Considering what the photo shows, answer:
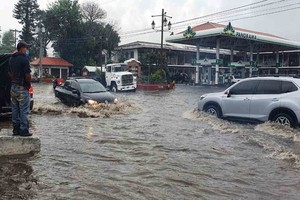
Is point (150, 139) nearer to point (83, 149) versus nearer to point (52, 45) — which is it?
point (83, 149)

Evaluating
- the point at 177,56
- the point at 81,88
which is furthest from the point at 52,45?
the point at 81,88

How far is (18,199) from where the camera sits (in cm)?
455

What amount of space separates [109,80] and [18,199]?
28.7 m

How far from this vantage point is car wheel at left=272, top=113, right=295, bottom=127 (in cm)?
1030

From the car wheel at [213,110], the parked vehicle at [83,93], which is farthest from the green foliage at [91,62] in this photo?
the car wheel at [213,110]

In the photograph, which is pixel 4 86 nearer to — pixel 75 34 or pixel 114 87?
pixel 114 87

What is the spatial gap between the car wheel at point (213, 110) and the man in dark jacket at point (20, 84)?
7.15m

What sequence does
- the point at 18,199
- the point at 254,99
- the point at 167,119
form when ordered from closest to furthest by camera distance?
the point at 18,199, the point at 254,99, the point at 167,119

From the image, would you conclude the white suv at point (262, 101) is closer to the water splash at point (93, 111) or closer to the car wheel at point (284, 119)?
the car wheel at point (284, 119)

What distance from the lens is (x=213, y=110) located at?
12.8 m

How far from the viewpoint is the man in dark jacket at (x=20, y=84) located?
267 inches

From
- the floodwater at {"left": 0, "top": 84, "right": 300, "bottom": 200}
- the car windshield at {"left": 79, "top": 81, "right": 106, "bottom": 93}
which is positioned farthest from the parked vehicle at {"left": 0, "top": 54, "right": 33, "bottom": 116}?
the car windshield at {"left": 79, "top": 81, "right": 106, "bottom": 93}

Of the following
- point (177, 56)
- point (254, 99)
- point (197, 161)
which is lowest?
point (197, 161)

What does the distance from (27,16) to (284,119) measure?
2859 inches
